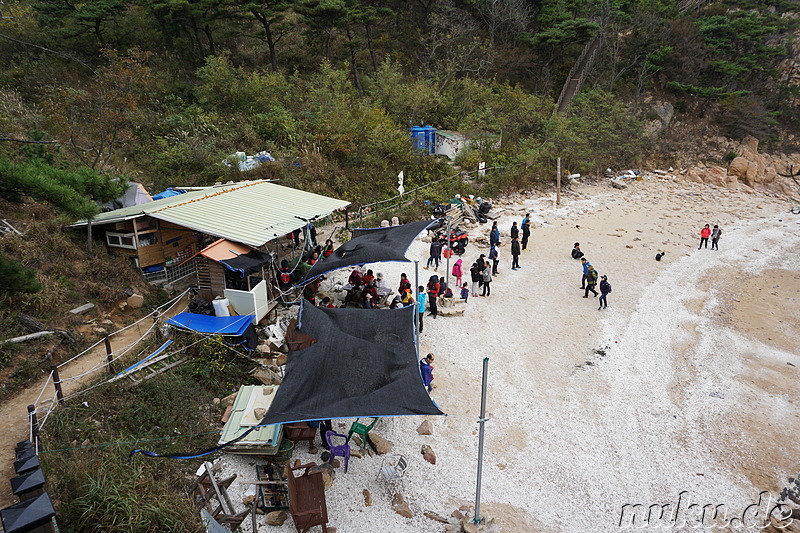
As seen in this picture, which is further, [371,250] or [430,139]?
[430,139]

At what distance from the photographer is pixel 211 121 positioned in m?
23.2

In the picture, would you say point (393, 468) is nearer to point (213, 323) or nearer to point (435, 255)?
point (213, 323)

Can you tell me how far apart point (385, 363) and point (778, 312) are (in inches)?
588

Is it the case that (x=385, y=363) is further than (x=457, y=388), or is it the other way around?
(x=457, y=388)

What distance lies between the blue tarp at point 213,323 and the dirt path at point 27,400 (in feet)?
3.69

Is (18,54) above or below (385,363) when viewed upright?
above

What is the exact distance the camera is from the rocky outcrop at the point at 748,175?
3322cm

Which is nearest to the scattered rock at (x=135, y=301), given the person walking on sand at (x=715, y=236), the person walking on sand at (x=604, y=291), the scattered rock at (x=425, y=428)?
the scattered rock at (x=425, y=428)

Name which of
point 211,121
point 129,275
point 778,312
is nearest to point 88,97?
point 211,121

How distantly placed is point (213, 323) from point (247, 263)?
5.33 ft

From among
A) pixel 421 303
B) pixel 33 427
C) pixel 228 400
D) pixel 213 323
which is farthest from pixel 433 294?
pixel 33 427

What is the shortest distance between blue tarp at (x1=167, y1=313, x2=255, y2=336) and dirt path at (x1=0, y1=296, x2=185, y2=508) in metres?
1.12

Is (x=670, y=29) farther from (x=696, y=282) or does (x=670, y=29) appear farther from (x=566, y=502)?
(x=566, y=502)

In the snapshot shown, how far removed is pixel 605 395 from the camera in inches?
410
